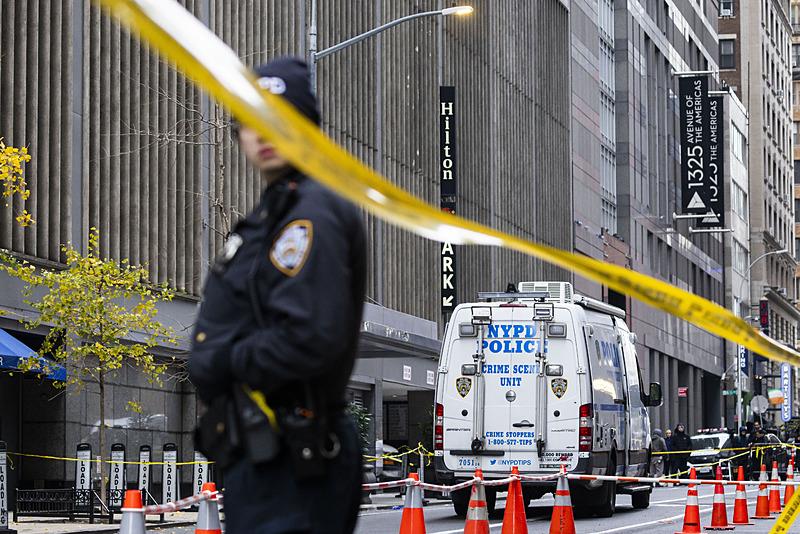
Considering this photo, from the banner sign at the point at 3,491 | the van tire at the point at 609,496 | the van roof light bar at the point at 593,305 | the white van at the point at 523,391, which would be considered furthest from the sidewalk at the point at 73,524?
the van roof light bar at the point at 593,305

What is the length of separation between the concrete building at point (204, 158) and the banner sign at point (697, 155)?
25.9 meters

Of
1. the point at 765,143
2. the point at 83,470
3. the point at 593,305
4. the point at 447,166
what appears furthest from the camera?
the point at 765,143

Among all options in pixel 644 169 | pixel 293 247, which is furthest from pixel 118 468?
pixel 644 169

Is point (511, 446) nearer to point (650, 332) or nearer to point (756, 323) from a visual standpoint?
point (650, 332)

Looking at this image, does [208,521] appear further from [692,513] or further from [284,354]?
[692,513]

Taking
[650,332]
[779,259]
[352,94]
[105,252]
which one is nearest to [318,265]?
[105,252]

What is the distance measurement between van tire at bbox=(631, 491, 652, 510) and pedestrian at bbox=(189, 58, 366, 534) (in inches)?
896

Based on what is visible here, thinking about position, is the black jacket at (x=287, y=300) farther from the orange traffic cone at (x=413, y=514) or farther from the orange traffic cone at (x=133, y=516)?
the orange traffic cone at (x=413, y=514)

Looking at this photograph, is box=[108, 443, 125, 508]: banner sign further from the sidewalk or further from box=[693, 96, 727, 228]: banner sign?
box=[693, 96, 727, 228]: banner sign

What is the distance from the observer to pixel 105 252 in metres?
30.9

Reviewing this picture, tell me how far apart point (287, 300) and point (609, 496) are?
20.4 metres

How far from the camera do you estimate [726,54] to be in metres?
118

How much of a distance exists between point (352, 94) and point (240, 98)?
132ft

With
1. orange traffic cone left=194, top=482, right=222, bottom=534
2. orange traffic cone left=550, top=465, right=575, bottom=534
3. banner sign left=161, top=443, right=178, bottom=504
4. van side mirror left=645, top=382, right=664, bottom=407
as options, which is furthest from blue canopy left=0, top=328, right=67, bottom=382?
orange traffic cone left=194, top=482, right=222, bottom=534
